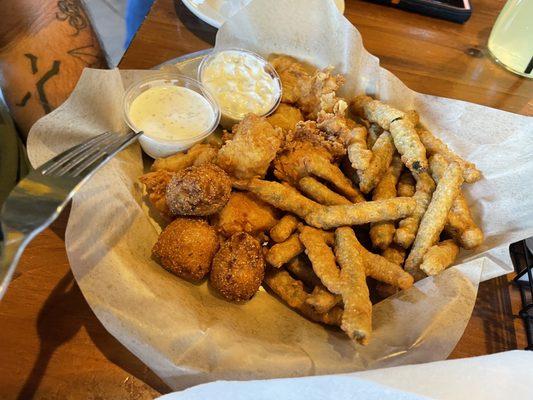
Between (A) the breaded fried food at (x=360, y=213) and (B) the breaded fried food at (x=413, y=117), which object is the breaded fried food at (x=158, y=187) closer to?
(A) the breaded fried food at (x=360, y=213)

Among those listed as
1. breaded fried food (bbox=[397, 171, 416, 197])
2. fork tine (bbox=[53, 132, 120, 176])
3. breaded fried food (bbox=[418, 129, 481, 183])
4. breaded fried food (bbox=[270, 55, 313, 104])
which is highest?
fork tine (bbox=[53, 132, 120, 176])

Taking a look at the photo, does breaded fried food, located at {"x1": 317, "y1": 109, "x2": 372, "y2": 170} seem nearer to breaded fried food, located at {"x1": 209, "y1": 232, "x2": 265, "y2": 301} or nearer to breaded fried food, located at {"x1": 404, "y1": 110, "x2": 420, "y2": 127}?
breaded fried food, located at {"x1": 404, "y1": 110, "x2": 420, "y2": 127}

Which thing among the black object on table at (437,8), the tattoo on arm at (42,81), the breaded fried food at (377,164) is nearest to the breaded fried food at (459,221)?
the breaded fried food at (377,164)

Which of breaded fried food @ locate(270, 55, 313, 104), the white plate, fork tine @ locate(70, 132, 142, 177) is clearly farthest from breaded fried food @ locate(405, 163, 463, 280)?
the white plate

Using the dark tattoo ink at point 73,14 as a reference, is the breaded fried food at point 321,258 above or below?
below

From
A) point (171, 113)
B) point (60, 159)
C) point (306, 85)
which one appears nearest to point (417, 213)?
point (306, 85)

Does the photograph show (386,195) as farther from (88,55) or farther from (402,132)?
(88,55)

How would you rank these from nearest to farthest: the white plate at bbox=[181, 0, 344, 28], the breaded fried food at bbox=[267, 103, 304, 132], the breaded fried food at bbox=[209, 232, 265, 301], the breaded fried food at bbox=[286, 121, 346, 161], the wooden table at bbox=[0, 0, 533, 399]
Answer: the wooden table at bbox=[0, 0, 533, 399], the breaded fried food at bbox=[209, 232, 265, 301], the breaded fried food at bbox=[286, 121, 346, 161], the breaded fried food at bbox=[267, 103, 304, 132], the white plate at bbox=[181, 0, 344, 28]
